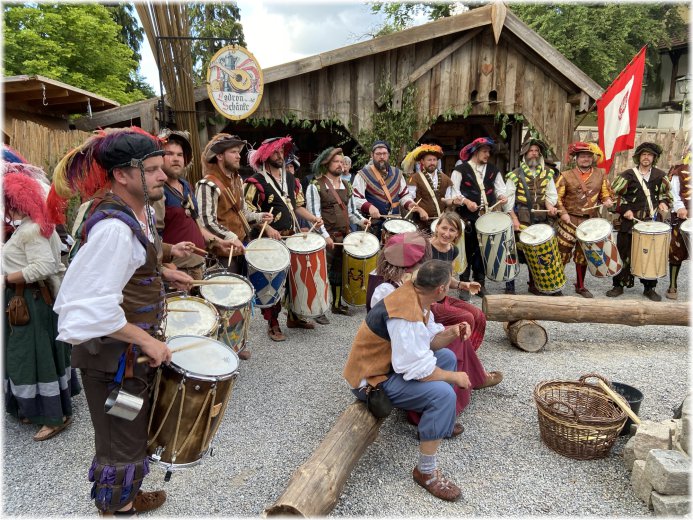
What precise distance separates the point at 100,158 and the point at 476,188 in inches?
196

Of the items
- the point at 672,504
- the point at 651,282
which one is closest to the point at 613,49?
the point at 651,282

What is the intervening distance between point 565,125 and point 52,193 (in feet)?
26.2

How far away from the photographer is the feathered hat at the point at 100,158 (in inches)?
69.0

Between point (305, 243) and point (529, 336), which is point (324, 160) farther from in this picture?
point (529, 336)

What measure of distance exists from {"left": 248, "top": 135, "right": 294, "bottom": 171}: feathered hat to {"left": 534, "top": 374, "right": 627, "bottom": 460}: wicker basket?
117 inches

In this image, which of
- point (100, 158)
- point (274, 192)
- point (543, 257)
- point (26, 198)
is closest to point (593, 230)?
point (543, 257)

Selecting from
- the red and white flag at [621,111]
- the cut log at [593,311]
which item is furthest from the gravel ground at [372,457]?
the red and white flag at [621,111]

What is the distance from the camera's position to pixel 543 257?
5.49 metres

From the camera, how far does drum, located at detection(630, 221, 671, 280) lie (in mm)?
5531

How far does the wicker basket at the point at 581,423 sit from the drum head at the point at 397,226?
2.61 m

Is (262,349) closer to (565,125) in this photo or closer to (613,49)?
(565,125)

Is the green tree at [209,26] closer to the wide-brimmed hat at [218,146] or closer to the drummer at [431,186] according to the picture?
the drummer at [431,186]

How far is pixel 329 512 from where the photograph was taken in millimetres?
2232

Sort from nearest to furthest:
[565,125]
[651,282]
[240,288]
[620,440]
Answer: [620,440]
[240,288]
[651,282]
[565,125]
